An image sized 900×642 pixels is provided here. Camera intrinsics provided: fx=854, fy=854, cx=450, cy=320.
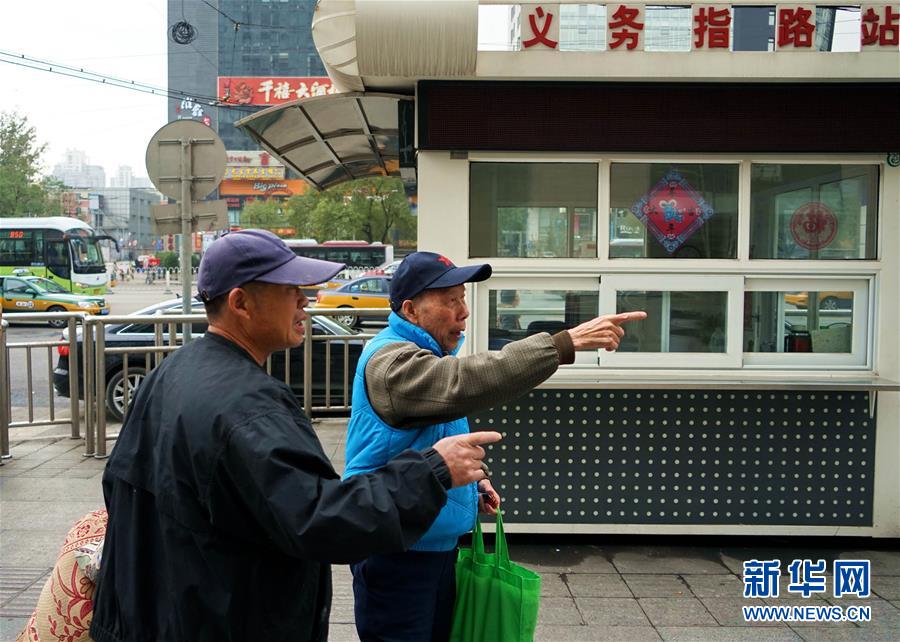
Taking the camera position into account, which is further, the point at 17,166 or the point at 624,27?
the point at 17,166

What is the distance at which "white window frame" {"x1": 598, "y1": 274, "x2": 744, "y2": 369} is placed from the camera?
5145mm

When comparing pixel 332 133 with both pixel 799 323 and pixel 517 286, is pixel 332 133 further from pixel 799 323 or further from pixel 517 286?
pixel 799 323

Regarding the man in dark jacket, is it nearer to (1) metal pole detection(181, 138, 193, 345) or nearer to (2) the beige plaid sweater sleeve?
(2) the beige plaid sweater sleeve

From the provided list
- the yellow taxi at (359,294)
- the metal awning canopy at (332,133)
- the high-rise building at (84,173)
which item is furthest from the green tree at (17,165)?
the high-rise building at (84,173)

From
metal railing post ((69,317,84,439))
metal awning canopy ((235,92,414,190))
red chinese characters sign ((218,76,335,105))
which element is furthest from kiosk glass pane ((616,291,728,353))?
red chinese characters sign ((218,76,335,105))

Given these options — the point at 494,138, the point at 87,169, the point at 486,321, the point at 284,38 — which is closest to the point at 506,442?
the point at 486,321

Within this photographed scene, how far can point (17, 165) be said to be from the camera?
44.4 m

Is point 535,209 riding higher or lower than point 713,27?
lower

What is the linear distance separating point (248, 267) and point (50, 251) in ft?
105

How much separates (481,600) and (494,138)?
10.2 ft

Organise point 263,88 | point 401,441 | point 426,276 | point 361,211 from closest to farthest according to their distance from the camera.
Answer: point 401,441 → point 426,276 → point 361,211 → point 263,88

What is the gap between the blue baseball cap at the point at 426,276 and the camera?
2764mm

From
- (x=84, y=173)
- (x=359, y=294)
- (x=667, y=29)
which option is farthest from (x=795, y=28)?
(x=84, y=173)

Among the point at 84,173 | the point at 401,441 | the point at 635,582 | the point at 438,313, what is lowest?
the point at 635,582
